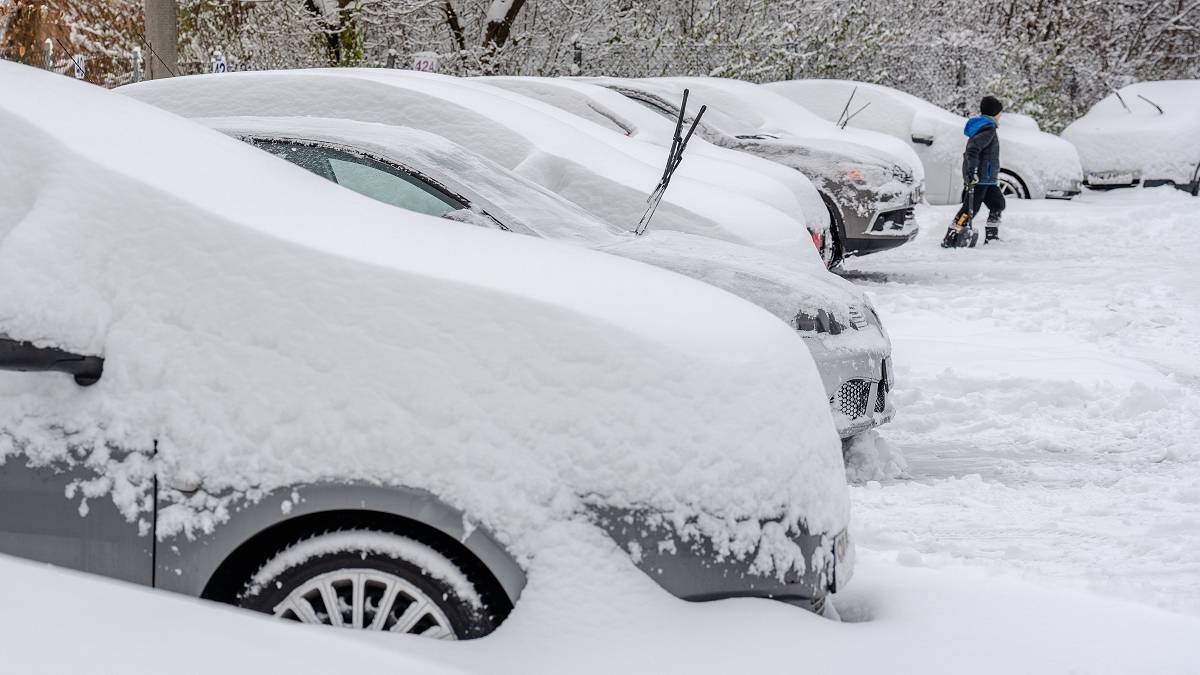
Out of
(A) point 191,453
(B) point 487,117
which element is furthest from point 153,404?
(B) point 487,117

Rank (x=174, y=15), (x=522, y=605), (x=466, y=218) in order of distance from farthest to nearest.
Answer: (x=174, y=15) → (x=466, y=218) → (x=522, y=605)

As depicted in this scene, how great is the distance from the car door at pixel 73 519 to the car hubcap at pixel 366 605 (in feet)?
1.09

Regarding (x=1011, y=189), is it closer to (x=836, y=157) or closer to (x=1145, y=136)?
(x=1145, y=136)

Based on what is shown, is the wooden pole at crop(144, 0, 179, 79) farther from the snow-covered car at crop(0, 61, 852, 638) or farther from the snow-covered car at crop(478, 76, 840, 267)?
the snow-covered car at crop(0, 61, 852, 638)

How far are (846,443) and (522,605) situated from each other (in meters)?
3.30

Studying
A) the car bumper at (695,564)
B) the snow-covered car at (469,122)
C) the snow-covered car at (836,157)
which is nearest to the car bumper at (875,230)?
the snow-covered car at (836,157)

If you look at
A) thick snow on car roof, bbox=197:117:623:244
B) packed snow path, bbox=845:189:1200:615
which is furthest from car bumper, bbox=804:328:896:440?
thick snow on car roof, bbox=197:117:623:244

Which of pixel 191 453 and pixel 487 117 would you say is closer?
pixel 191 453

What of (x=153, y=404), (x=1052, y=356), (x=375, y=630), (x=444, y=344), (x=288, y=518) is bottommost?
(x=1052, y=356)

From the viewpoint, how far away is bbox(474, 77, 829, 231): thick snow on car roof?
910 cm

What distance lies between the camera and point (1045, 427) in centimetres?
676

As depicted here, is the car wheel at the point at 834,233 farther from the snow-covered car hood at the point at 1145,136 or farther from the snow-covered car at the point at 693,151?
the snow-covered car hood at the point at 1145,136

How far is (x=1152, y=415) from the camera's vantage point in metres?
6.87

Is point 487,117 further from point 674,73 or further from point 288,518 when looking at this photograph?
point 674,73
